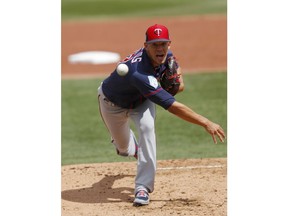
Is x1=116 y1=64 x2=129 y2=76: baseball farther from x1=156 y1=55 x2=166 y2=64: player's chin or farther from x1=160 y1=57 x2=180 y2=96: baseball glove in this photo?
x1=160 y1=57 x2=180 y2=96: baseball glove

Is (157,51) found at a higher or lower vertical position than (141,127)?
higher

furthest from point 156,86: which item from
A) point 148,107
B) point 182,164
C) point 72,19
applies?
point 72,19

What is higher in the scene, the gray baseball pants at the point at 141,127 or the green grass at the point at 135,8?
the green grass at the point at 135,8

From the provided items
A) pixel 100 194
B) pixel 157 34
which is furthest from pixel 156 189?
pixel 157 34

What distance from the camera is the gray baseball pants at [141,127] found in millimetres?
6785

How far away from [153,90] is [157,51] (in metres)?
0.36

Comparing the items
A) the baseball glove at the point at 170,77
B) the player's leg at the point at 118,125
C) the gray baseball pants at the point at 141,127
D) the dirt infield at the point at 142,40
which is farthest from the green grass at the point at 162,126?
the baseball glove at the point at 170,77

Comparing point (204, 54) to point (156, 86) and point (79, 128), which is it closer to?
point (79, 128)

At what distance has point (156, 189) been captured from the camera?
7.39 m

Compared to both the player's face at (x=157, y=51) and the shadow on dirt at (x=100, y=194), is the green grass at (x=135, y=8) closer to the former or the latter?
the shadow on dirt at (x=100, y=194)

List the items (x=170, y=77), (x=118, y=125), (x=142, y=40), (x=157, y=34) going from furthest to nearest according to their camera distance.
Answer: (x=142, y=40) < (x=118, y=125) < (x=170, y=77) < (x=157, y=34)

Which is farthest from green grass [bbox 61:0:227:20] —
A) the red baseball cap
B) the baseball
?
the red baseball cap

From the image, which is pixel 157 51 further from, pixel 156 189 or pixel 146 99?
pixel 156 189

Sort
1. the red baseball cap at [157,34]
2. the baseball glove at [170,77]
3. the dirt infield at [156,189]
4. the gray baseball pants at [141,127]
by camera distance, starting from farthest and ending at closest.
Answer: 1. the baseball glove at [170,77]
2. the gray baseball pants at [141,127]
3. the dirt infield at [156,189]
4. the red baseball cap at [157,34]
